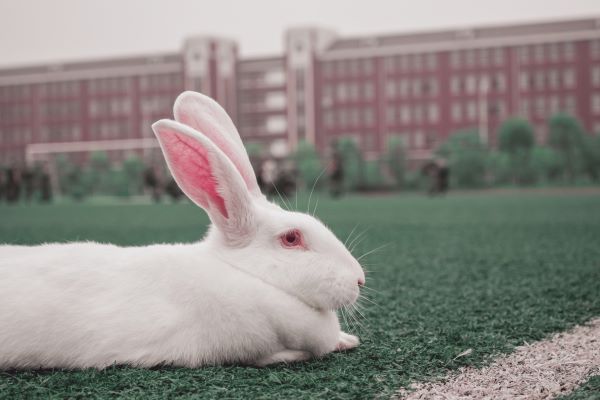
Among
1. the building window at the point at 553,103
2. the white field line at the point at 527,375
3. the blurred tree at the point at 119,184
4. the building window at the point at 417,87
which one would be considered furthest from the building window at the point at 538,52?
the white field line at the point at 527,375

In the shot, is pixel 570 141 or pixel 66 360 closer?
pixel 66 360

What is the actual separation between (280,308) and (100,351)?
0.56 m

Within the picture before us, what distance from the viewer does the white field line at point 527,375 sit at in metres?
1.82

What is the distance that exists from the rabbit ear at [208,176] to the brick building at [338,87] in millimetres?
63954

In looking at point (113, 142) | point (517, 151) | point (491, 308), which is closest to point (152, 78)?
point (113, 142)

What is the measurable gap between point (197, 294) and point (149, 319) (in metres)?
0.16

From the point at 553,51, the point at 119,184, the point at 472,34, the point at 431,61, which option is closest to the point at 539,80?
the point at 553,51

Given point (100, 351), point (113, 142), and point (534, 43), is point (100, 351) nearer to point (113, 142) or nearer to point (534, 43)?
point (534, 43)

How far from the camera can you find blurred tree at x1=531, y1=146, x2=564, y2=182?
122 feet

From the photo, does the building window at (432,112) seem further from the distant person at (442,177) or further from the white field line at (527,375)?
the white field line at (527,375)

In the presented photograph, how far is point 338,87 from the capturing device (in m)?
77.1

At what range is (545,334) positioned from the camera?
2576 mm

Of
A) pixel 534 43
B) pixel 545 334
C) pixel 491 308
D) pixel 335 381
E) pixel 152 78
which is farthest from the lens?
pixel 152 78

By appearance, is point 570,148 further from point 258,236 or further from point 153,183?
point 258,236
